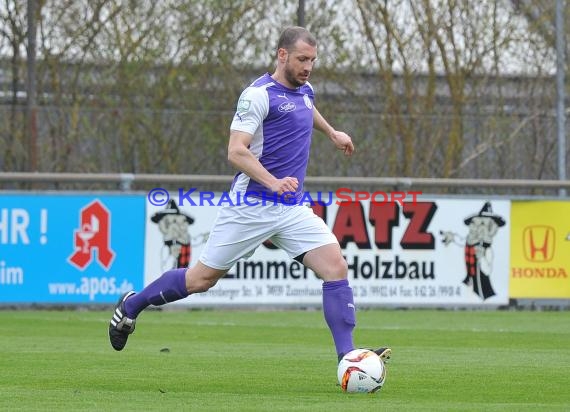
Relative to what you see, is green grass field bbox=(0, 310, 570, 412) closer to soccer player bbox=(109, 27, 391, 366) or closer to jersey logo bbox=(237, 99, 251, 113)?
soccer player bbox=(109, 27, 391, 366)

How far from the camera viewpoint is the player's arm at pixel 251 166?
24.5 ft

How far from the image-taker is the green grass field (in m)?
6.91

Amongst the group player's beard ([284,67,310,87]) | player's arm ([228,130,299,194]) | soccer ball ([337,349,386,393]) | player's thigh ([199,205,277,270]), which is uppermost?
player's beard ([284,67,310,87])

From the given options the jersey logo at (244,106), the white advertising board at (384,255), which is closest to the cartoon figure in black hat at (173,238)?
the white advertising board at (384,255)

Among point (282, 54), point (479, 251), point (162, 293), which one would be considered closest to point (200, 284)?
point (162, 293)

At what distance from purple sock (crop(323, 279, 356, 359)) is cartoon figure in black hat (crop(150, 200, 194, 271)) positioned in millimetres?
6380

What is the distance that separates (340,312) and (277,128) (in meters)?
1.10

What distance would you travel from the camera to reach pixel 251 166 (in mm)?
7516

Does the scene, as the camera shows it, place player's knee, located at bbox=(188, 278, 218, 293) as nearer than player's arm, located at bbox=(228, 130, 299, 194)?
No

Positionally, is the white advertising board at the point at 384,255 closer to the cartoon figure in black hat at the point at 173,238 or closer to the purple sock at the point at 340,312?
the cartoon figure in black hat at the point at 173,238

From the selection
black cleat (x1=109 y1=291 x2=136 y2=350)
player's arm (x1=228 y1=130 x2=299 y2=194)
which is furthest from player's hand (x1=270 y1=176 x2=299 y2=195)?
black cleat (x1=109 y1=291 x2=136 y2=350)

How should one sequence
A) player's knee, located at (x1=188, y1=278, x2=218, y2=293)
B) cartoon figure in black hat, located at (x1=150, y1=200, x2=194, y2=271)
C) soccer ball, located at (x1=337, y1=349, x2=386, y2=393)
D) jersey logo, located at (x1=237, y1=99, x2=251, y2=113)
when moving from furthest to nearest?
1. cartoon figure in black hat, located at (x1=150, y1=200, x2=194, y2=271)
2. player's knee, located at (x1=188, y1=278, x2=218, y2=293)
3. jersey logo, located at (x1=237, y1=99, x2=251, y2=113)
4. soccer ball, located at (x1=337, y1=349, x2=386, y2=393)

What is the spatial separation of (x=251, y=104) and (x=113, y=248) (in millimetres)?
6483

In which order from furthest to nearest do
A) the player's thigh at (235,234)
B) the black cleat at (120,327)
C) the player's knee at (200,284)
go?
the black cleat at (120,327) → the player's knee at (200,284) → the player's thigh at (235,234)
